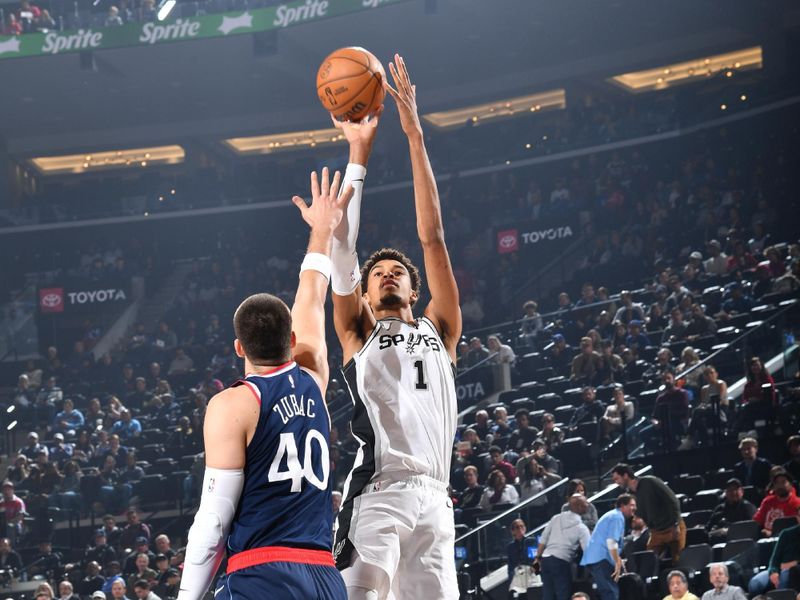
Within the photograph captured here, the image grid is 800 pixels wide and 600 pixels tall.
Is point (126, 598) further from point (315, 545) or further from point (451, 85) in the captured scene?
point (451, 85)

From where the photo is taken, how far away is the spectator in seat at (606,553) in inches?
440

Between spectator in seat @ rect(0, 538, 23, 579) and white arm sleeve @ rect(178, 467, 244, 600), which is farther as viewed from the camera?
spectator in seat @ rect(0, 538, 23, 579)

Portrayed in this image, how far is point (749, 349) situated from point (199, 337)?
14.5 m

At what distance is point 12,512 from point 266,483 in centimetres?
1525

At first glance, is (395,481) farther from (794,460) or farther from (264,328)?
(794,460)

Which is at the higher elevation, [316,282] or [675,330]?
[316,282]

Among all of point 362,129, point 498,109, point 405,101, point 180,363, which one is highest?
point 498,109

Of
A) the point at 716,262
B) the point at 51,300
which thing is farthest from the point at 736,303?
the point at 51,300

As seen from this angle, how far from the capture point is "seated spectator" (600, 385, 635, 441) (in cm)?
1438

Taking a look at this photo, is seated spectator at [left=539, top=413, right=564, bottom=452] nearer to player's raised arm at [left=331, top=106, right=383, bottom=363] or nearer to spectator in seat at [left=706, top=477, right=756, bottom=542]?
spectator in seat at [left=706, top=477, right=756, bottom=542]

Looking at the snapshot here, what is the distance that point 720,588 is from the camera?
33.2ft

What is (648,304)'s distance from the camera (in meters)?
19.1

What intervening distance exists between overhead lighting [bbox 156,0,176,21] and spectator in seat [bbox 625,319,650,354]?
48.6 feet

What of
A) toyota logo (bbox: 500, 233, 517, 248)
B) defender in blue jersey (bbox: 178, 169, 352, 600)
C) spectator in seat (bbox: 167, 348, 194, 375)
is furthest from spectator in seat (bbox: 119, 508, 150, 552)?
toyota logo (bbox: 500, 233, 517, 248)
